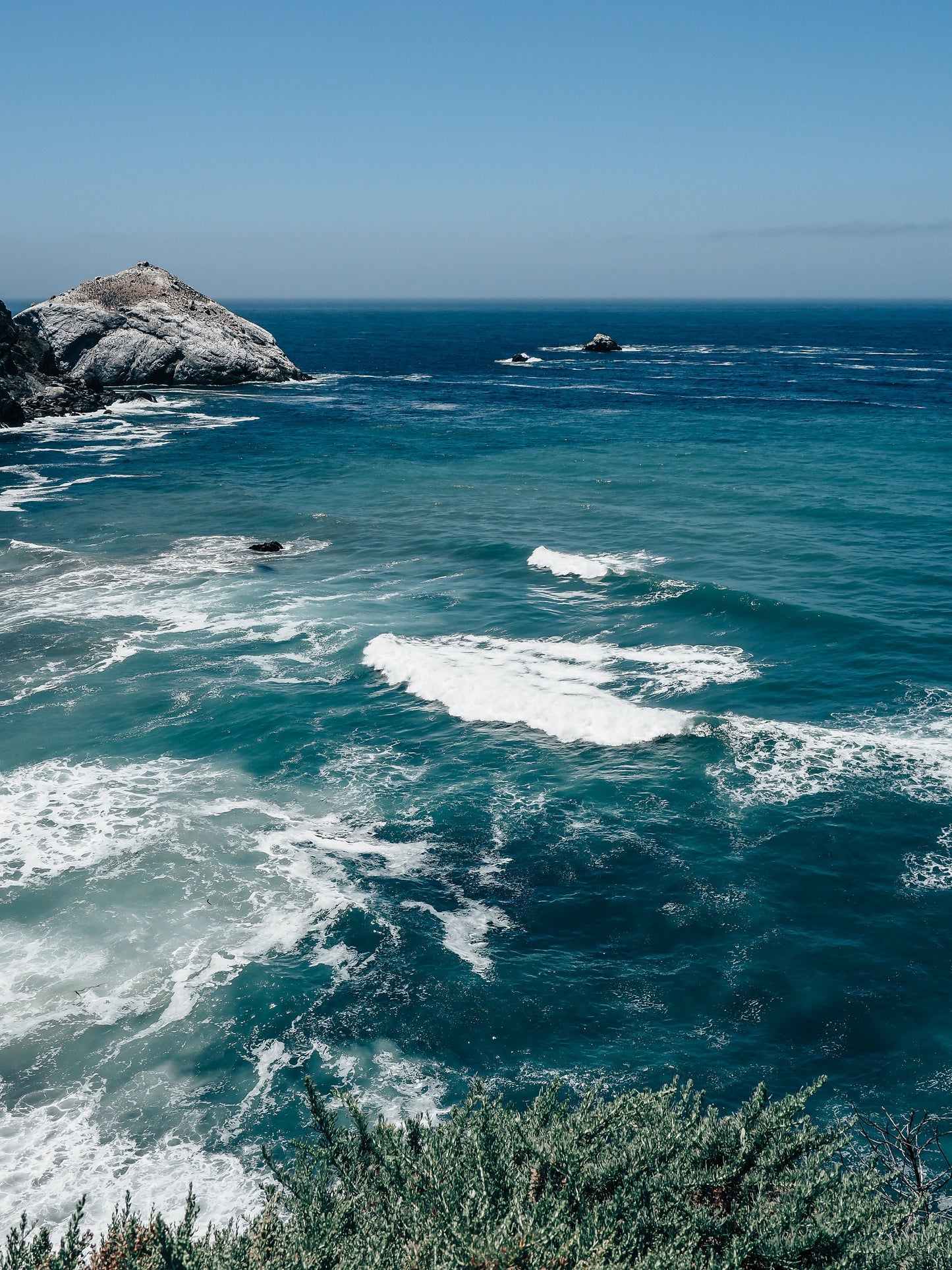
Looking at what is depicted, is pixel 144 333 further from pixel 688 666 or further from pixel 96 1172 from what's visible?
pixel 96 1172

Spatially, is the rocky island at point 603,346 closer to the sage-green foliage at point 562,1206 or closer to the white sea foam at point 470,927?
the white sea foam at point 470,927

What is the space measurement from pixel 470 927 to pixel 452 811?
14.3 feet

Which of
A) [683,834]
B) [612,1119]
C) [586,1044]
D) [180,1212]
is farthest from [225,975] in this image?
[683,834]

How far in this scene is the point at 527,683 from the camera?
98.9 ft

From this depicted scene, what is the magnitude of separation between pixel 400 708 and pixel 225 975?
12343mm

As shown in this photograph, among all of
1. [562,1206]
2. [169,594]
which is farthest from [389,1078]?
[169,594]

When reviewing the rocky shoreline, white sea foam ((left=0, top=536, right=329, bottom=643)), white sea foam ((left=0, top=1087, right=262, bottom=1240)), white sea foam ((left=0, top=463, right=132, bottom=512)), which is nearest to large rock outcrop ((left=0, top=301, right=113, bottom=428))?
the rocky shoreline

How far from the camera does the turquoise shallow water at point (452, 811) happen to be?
16.2 m

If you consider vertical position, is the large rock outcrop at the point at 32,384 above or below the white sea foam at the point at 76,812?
above

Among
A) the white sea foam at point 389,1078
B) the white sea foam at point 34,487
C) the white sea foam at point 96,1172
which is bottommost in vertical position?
the white sea foam at point 96,1172

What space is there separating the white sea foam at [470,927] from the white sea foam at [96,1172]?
5815 millimetres

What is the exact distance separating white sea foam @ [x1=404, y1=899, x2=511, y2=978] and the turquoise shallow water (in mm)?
66

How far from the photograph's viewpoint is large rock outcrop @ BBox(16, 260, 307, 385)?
9431cm

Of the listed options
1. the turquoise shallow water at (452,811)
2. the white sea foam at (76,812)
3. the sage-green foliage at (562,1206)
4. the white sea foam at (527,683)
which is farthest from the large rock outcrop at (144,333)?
the sage-green foliage at (562,1206)
